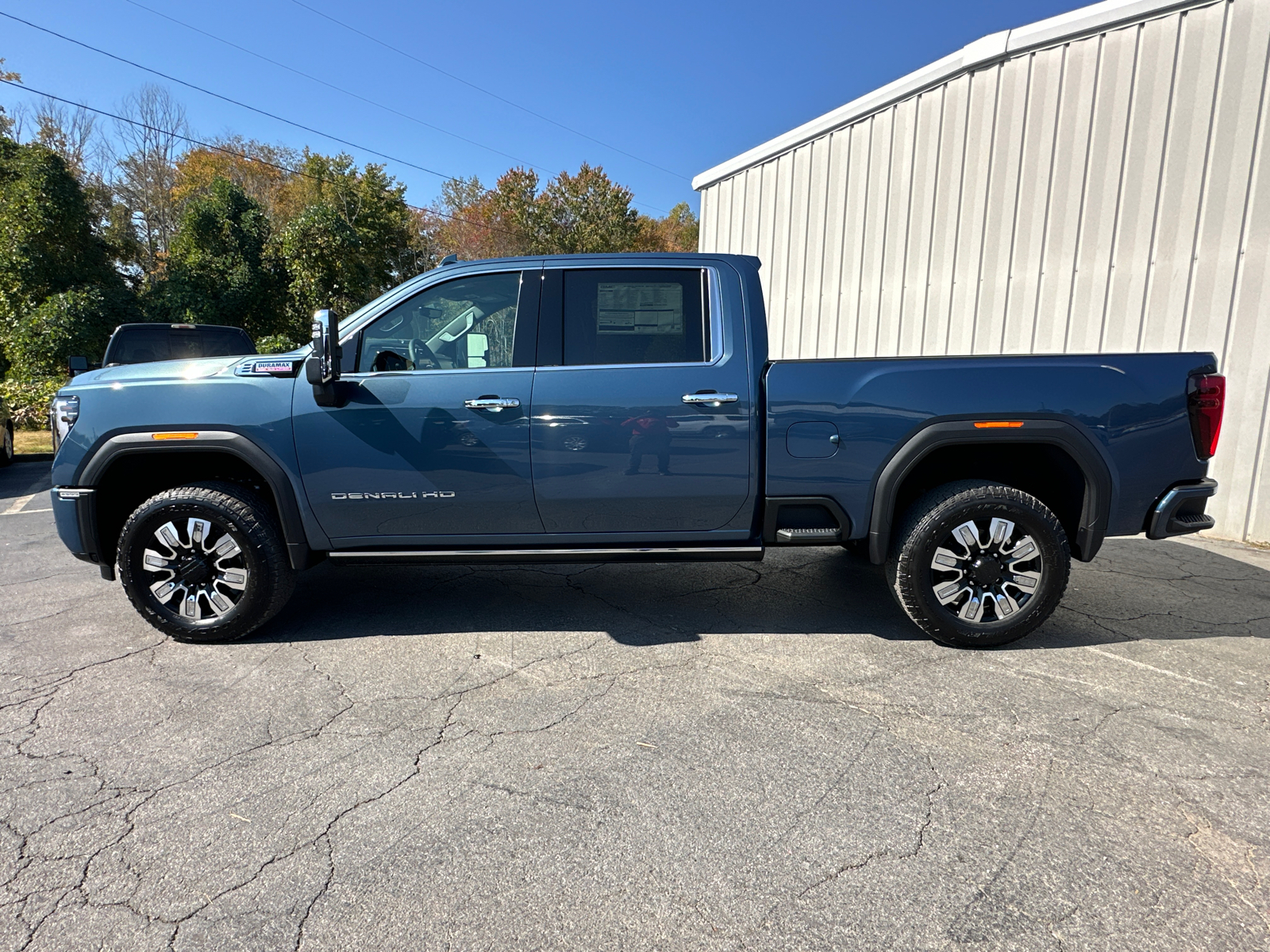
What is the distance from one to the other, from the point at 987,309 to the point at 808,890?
7.26 meters

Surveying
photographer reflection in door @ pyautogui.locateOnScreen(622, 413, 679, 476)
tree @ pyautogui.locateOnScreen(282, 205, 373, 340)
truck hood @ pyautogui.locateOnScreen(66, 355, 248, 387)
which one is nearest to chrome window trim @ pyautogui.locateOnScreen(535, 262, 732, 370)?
photographer reflection in door @ pyautogui.locateOnScreen(622, 413, 679, 476)

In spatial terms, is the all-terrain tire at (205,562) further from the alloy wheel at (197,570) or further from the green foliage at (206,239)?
the green foliage at (206,239)

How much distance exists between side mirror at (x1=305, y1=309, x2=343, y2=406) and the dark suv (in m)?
6.01

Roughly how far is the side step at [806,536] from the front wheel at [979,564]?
344 millimetres

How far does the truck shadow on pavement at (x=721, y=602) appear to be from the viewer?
433cm

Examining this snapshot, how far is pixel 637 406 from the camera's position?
3.87 m

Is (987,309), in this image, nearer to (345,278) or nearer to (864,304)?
(864,304)

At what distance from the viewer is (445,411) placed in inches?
152

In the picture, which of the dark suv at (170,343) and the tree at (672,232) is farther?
the tree at (672,232)

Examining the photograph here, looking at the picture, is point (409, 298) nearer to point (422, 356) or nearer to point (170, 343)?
point (422, 356)

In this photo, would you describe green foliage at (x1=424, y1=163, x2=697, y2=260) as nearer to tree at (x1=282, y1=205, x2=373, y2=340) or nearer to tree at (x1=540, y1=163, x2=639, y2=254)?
tree at (x1=540, y1=163, x2=639, y2=254)

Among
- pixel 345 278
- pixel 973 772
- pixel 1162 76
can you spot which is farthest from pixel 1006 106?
pixel 345 278

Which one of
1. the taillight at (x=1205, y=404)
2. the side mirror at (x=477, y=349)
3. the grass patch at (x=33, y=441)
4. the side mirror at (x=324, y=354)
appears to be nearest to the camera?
the side mirror at (x=324, y=354)

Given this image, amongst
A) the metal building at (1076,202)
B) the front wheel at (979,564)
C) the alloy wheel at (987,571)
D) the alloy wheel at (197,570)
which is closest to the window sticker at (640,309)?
the front wheel at (979,564)
